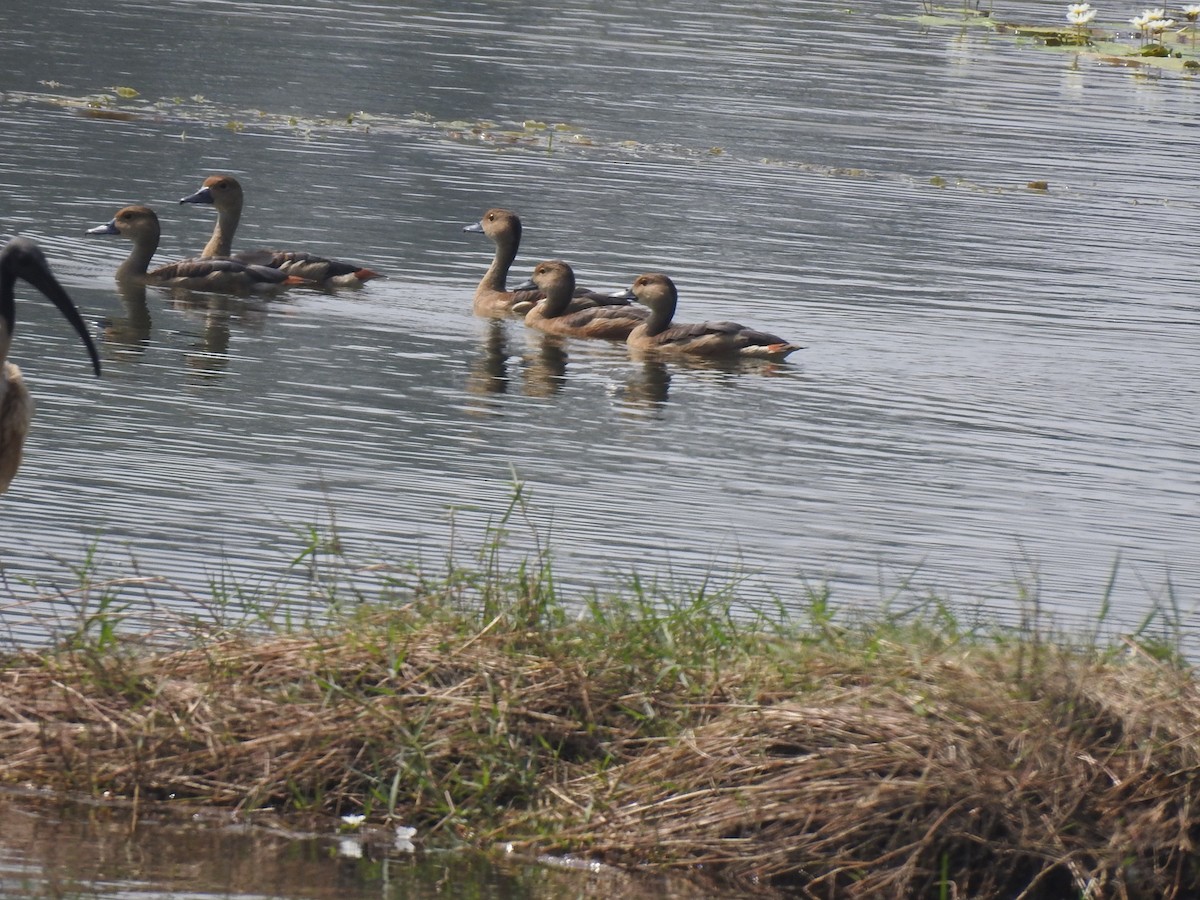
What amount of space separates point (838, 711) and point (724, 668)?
0.54 meters

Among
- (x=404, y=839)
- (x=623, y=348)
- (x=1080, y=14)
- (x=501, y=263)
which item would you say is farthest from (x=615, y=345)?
(x=1080, y=14)

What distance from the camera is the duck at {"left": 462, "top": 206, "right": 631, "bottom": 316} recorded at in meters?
15.5

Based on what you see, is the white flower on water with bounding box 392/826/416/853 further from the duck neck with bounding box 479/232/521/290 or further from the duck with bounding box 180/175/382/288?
the duck neck with bounding box 479/232/521/290

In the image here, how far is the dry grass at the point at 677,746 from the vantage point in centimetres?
539

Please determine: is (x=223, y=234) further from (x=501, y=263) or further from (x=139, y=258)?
(x=501, y=263)

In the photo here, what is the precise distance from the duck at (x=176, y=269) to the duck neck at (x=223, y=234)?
1.76 feet

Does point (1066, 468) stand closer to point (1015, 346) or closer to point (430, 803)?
point (1015, 346)

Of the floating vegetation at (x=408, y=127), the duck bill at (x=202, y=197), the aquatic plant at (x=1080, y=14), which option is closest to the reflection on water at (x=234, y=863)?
the duck bill at (x=202, y=197)

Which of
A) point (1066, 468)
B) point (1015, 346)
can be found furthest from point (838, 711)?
point (1015, 346)

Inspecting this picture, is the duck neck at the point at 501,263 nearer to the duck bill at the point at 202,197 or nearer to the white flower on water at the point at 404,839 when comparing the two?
the duck bill at the point at 202,197

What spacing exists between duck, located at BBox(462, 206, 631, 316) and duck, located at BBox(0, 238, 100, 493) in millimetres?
7777

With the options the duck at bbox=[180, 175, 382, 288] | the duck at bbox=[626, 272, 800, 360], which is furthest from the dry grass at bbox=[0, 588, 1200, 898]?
the duck at bbox=[180, 175, 382, 288]

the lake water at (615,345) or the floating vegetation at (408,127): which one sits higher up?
the floating vegetation at (408,127)

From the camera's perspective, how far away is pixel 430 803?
562 cm
